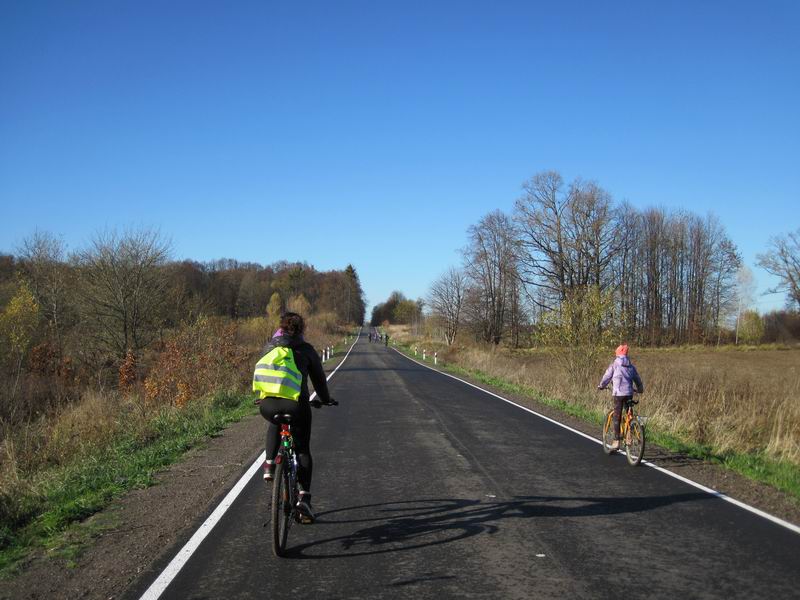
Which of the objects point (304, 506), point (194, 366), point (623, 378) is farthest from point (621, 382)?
point (194, 366)

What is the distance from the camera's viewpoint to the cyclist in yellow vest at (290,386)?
17.5 ft

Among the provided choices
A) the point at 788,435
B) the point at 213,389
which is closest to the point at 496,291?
the point at 213,389

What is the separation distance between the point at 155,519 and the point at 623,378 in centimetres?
710

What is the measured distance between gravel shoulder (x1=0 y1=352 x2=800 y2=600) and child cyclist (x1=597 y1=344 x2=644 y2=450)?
90cm

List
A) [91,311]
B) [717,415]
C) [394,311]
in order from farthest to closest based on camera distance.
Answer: [394,311] < [91,311] < [717,415]

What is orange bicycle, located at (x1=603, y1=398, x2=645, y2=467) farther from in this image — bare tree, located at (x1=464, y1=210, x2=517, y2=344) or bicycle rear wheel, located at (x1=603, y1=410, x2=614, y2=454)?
bare tree, located at (x1=464, y1=210, x2=517, y2=344)

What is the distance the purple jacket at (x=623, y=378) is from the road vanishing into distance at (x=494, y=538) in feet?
3.56

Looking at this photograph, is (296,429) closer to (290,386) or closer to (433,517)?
(290,386)

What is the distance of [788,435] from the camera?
11836mm

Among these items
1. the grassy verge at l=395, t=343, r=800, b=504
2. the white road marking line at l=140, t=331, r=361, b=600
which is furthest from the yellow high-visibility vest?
the grassy verge at l=395, t=343, r=800, b=504

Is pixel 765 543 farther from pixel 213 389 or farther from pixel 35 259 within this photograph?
pixel 35 259

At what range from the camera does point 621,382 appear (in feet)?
32.5

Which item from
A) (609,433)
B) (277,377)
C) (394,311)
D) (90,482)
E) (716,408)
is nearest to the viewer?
(277,377)

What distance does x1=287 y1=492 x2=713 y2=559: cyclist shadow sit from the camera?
5.36m
